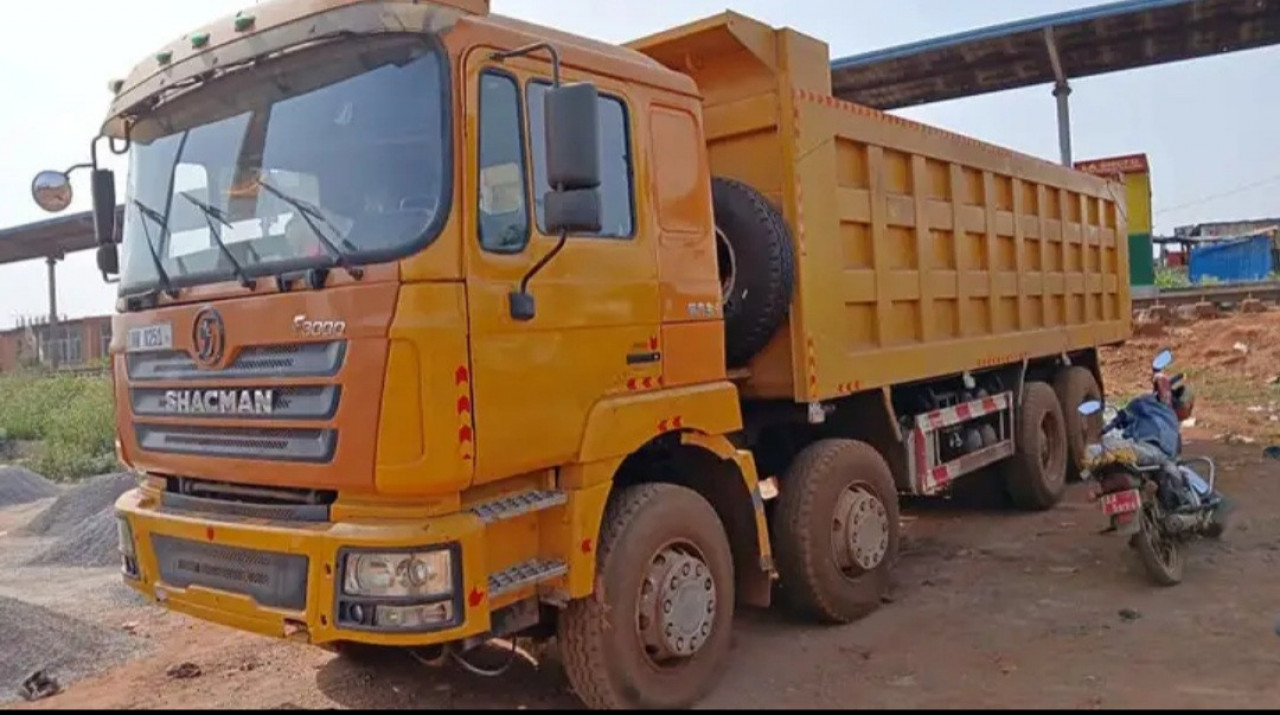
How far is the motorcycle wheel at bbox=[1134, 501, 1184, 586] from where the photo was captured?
577cm

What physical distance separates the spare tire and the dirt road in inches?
61.8

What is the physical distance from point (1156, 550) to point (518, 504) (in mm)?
4022

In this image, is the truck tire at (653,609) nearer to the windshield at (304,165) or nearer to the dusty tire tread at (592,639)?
the dusty tire tread at (592,639)

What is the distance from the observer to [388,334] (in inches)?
129

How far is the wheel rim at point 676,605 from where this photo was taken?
13.3 ft

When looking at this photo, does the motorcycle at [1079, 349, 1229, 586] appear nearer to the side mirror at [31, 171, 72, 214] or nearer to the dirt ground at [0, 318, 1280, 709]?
the dirt ground at [0, 318, 1280, 709]

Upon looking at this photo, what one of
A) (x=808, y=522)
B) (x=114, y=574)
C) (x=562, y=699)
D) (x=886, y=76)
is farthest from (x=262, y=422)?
(x=886, y=76)

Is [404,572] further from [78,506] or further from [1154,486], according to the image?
[78,506]

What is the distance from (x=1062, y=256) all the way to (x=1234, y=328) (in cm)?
1014

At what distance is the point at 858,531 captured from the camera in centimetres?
543

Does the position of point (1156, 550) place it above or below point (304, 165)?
below

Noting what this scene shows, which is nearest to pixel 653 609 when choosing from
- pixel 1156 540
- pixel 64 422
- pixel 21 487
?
pixel 1156 540

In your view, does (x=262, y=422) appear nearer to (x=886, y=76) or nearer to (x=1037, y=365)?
(x=1037, y=365)

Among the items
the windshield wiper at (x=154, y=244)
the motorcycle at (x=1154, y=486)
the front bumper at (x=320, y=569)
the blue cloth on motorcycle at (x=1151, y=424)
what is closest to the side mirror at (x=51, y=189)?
the windshield wiper at (x=154, y=244)
